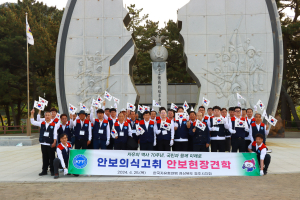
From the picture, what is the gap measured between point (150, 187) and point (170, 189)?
395 millimetres

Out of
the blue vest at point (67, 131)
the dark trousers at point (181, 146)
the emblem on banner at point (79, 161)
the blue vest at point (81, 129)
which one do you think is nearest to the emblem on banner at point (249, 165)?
the dark trousers at point (181, 146)

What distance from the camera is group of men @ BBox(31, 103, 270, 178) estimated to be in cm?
741

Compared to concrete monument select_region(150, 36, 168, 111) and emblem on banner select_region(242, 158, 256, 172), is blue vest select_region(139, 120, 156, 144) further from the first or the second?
concrete monument select_region(150, 36, 168, 111)

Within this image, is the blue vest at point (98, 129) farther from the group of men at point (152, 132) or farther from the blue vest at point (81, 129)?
the blue vest at point (81, 129)

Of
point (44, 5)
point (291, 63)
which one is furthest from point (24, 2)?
point (291, 63)

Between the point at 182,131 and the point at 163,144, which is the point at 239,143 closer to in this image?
the point at 182,131

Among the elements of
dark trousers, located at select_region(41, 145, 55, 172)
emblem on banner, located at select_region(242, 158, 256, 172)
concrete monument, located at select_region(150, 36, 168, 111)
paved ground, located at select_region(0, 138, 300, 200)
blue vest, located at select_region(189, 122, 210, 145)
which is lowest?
paved ground, located at select_region(0, 138, 300, 200)

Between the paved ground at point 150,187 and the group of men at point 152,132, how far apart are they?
0.66 metres

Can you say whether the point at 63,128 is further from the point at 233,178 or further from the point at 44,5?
the point at 44,5

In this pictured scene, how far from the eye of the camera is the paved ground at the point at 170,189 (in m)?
5.36

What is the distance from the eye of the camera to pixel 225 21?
15328mm

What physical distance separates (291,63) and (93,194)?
23289 mm

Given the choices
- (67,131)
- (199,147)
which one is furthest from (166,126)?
(67,131)

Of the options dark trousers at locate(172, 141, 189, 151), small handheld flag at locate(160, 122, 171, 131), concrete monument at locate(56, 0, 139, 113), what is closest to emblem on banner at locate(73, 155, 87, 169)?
small handheld flag at locate(160, 122, 171, 131)
